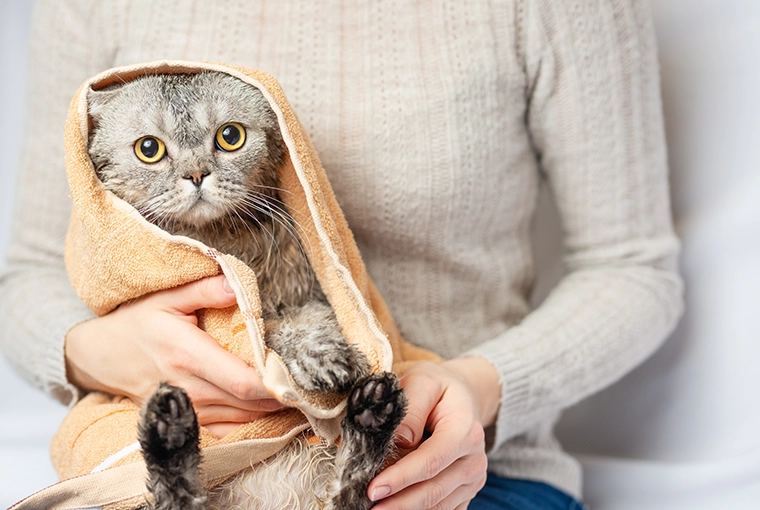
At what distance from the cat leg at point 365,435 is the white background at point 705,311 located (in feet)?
2.22

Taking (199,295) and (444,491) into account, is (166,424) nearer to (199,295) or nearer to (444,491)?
(199,295)

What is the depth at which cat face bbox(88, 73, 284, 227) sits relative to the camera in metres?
0.73

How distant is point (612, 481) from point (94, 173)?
1025 millimetres

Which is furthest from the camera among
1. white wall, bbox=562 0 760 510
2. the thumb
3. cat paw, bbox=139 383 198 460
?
white wall, bbox=562 0 760 510

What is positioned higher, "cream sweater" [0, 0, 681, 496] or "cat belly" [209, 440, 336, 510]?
"cream sweater" [0, 0, 681, 496]

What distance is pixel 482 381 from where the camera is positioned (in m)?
0.92

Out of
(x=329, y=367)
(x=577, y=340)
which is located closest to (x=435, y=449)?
(x=329, y=367)

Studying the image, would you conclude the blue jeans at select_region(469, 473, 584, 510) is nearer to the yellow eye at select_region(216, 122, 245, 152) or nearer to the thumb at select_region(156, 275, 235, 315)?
the thumb at select_region(156, 275, 235, 315)

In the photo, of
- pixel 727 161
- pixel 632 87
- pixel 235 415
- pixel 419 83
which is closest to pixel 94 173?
pixel 235 415

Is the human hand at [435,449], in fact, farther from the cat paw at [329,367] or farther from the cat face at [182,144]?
the cat face at [182,144]

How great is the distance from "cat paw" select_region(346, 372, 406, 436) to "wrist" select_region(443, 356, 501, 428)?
216 mm

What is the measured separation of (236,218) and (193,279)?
0.10 meters

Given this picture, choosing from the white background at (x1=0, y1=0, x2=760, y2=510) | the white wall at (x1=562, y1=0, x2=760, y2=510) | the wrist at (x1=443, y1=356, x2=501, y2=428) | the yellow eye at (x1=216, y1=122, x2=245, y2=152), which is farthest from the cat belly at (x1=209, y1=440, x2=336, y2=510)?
the white wall at (x1=562, y1=0, x2=760, y2=510)

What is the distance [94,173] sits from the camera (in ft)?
2.44
